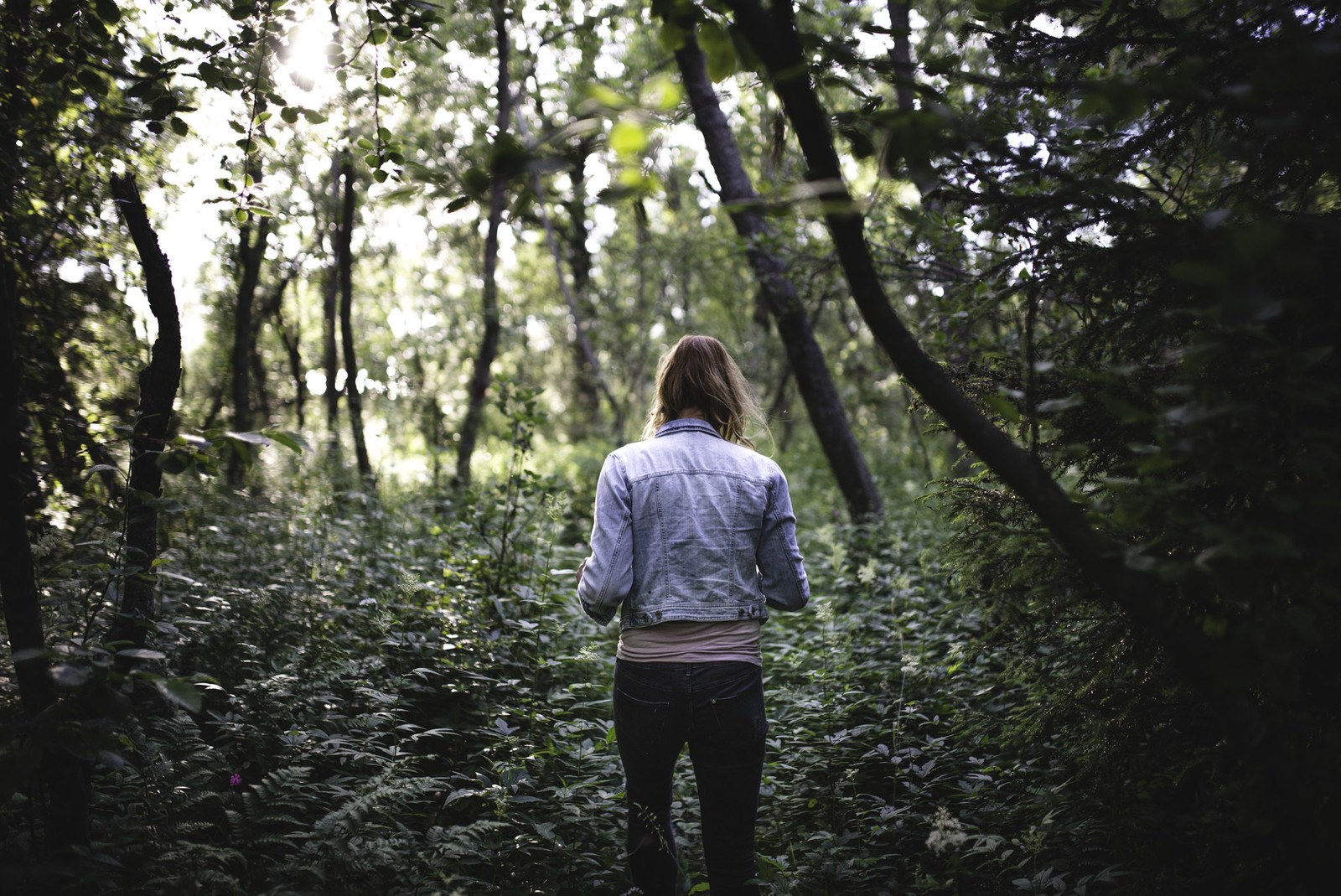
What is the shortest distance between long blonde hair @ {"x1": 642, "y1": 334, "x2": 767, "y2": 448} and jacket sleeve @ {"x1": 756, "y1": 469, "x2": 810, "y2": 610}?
1.11 ft

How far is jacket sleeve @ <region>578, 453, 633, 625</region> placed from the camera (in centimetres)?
272

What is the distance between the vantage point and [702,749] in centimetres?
270

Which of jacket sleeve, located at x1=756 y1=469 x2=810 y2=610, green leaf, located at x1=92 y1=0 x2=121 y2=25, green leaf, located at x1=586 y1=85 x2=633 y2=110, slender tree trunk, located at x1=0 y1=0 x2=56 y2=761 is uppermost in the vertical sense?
green leaf, located at x1=92 y1=0 x2=121 y2=25

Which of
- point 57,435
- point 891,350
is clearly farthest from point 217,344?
point 891,350

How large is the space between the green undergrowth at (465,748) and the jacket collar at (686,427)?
125 cm

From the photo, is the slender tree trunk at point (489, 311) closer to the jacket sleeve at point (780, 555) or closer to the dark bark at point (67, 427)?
the dark bark at point (67, 427)

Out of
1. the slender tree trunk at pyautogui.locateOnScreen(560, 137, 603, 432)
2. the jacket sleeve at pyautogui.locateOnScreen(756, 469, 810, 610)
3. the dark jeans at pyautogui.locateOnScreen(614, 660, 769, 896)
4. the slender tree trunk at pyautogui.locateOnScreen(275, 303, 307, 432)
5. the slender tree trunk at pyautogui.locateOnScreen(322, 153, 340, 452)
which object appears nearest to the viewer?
the dark jeans at pyautogui.locateOnScreen(614, 660, 769, 896)

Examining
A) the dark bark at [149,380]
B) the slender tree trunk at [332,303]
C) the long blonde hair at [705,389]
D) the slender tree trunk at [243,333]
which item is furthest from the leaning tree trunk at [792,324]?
the slender tree trunk at [332,303]

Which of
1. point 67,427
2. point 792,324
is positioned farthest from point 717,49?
point 792,324

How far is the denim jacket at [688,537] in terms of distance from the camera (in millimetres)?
2734

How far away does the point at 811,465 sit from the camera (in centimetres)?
1435

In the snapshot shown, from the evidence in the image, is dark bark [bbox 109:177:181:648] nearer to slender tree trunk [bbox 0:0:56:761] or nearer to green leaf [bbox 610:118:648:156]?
slender tree trunk [bbox 0:0:56:761]

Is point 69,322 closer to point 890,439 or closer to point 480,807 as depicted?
point 480,807

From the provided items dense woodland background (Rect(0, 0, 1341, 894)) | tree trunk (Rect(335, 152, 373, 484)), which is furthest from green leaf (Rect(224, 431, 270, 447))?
tree trunk (Rect(335, 152, 373, 484))
